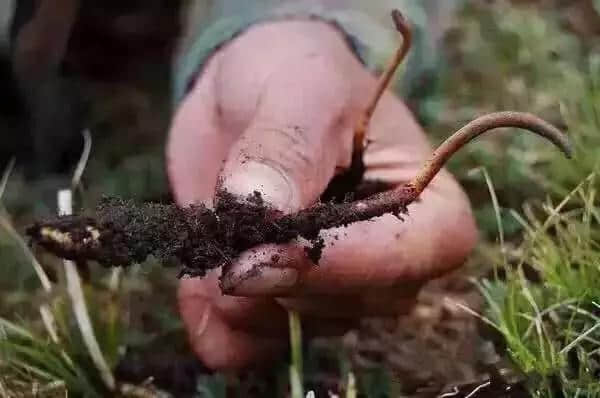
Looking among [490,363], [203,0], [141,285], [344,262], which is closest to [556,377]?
[490,363]

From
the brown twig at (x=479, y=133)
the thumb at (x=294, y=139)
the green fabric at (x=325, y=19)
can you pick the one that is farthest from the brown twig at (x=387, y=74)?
the green fabric at (x=325, y=19)

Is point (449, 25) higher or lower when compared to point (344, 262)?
higher

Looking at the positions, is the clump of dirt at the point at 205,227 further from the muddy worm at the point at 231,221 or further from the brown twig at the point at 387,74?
the brown twig at the point at 387,74

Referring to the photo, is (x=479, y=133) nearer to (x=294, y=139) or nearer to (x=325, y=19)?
(x=294, y=139)

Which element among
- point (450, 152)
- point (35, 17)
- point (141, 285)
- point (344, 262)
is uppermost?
point (35, 17)

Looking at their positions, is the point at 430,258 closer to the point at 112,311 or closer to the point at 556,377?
the point at 556,377

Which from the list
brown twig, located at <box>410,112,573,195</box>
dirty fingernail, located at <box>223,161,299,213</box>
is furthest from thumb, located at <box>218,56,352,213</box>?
brown twig, located at <box>410,112,573,195</box>

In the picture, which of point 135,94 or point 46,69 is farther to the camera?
point 135,94
